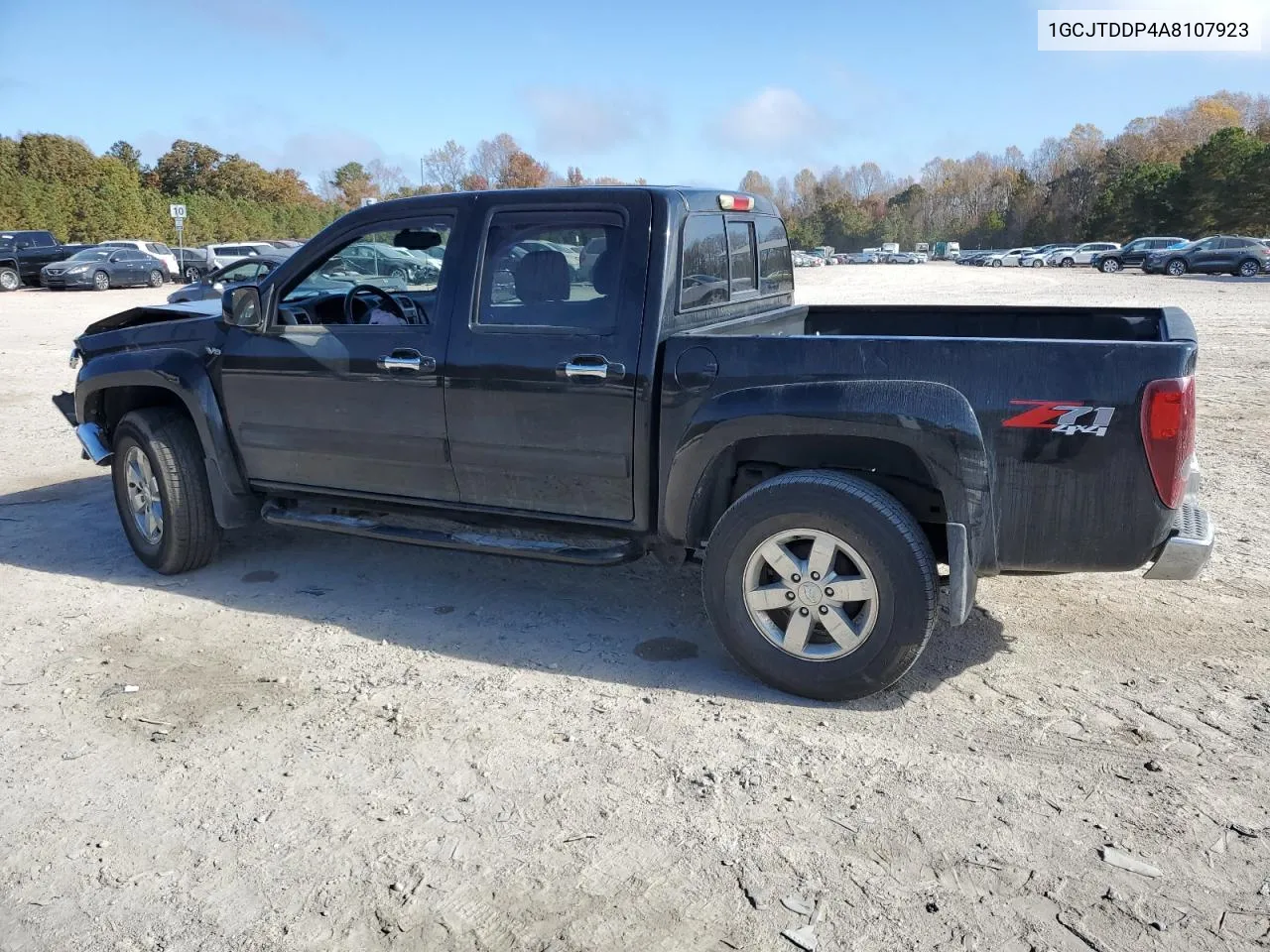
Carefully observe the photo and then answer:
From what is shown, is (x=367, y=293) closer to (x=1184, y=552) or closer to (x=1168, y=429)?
(x=1168, y=429)

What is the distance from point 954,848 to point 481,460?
246 cm

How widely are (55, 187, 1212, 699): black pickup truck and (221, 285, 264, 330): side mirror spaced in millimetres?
22

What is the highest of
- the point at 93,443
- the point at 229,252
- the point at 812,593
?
the point at 229,252

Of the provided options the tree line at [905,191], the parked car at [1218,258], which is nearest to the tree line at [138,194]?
the tree line at [905,191]

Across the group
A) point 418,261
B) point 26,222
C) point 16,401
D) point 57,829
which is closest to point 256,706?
point 57,829

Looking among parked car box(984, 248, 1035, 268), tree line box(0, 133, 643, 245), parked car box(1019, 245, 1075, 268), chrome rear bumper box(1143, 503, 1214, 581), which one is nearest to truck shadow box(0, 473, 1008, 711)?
chrome rear bumper box(1143, 503, 1214, 581)

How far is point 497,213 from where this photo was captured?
4.27 m

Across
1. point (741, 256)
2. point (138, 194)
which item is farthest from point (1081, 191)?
point (741, 256)

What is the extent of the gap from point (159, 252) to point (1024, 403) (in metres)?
36.1

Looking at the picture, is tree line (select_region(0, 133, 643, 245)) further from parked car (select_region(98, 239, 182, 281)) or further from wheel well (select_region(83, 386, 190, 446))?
wheel well (select_region(83, 386, 190, 446))

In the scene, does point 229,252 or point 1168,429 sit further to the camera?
point 229,252

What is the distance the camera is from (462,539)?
4.42 metres

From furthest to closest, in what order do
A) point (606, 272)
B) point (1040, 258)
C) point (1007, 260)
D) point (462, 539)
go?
point (1007, 260), point (1040, 258), point (462, 539), point (606, 272)

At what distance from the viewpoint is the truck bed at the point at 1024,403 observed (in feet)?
10.8
